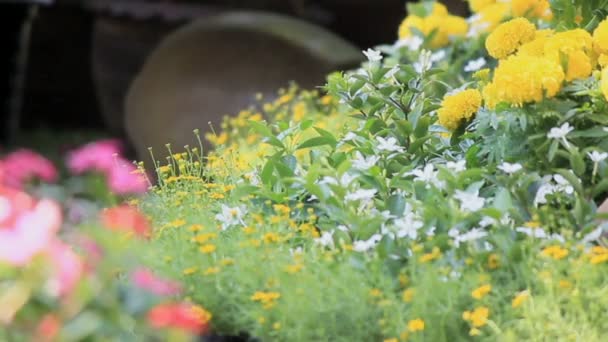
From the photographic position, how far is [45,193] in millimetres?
1753

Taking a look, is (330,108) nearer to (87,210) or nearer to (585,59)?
(585,59)

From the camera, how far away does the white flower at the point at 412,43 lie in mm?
3771

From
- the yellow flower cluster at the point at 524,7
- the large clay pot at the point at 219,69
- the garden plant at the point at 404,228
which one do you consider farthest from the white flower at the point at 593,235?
the large clay pot at the point at 219,69

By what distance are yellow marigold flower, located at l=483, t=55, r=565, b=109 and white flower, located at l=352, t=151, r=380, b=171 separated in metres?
0.35

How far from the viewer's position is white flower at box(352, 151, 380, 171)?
7.90 ft

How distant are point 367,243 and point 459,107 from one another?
684 millimetres

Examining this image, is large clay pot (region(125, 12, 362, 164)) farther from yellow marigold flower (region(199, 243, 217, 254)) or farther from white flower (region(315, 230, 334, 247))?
yellow marigold flower (region(199, 243, 217, 254))

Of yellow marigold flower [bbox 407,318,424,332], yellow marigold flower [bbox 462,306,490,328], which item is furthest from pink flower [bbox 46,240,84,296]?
yellow marigold flower [bbox 462,306,490,328]

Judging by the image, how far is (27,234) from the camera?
140 cm

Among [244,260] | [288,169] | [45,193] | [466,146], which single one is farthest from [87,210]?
[466,146]

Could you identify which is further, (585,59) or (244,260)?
(585,59)

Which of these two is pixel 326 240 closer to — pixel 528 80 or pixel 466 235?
pixel 466 235

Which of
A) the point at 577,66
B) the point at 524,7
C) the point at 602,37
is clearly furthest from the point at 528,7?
the point at 577,66

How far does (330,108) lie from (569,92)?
222 centimetres
